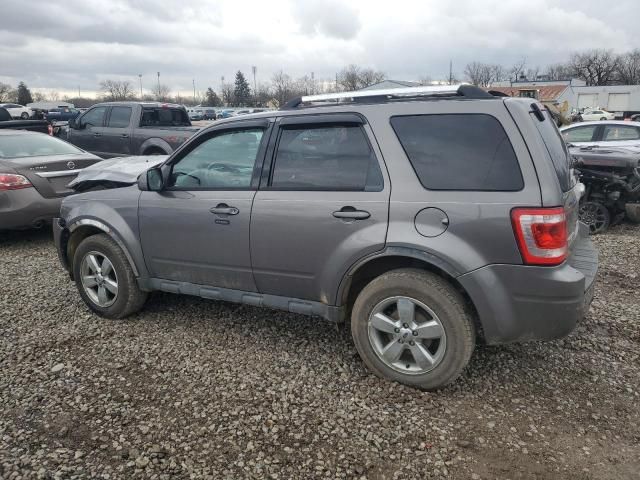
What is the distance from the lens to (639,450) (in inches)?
106

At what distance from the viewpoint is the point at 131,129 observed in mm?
10336

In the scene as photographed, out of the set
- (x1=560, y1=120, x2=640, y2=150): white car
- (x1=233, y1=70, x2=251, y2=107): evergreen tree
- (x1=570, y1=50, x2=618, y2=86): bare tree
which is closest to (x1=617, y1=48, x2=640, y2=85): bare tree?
(x1=570, y1=50, x2=618, y2=86): bare tree

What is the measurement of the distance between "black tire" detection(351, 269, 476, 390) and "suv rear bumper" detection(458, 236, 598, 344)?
12 centimetres

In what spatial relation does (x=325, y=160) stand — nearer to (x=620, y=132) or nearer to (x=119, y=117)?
(x=119, y=117)

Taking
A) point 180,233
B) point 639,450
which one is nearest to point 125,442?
point 180,233

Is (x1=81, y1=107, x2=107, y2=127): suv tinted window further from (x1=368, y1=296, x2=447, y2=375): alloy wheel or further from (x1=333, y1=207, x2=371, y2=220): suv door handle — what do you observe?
(x1=368, y1=296, x2=447, y2=375): alloy wheel

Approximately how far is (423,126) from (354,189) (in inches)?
22.8

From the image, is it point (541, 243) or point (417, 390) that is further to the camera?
point (417, 390)

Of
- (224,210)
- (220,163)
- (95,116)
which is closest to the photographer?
(224,210)

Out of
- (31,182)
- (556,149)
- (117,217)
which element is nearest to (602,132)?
(556,149)

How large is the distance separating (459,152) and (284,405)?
1.87 meters

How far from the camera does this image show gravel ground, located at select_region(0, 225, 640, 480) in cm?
263

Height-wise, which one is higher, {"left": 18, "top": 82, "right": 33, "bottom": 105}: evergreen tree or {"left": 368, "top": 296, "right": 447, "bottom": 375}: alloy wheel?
{"left": 18, "top": 82, "right": 33, "bottom": 105}: evergreen tree

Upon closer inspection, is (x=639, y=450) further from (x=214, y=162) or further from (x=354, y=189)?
(x=214, y=162)
